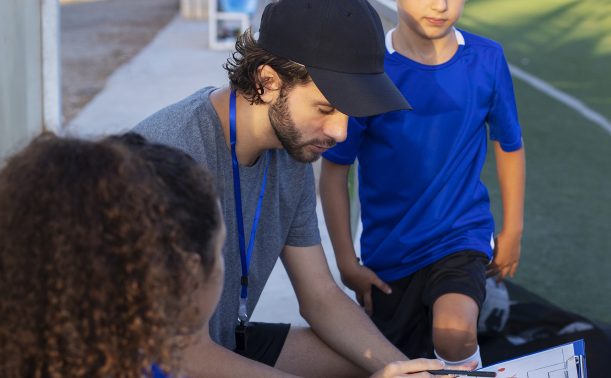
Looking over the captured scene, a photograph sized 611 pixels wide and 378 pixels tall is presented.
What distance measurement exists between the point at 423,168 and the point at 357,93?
0.79 m

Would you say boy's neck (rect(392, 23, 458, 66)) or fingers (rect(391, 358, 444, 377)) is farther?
boy's neck (rect(392, 23, 458, 66))

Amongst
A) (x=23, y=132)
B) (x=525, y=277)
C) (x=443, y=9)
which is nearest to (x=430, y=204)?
(x=443, y=9)

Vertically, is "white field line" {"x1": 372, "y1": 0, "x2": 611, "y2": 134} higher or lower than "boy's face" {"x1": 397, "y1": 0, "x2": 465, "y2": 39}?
lower

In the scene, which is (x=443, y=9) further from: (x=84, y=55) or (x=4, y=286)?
(x=84, y=55)

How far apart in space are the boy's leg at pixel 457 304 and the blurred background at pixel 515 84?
142 centimetres

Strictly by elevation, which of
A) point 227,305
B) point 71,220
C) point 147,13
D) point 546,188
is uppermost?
point 71,220

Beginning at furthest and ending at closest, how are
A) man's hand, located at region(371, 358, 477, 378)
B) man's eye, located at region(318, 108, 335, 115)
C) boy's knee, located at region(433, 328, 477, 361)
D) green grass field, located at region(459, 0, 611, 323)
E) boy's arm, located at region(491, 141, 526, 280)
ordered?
green grass field, located at region(459, 0, 611, 323)
boy's arm, located at region(491, 141, 526, 280)
boy's knee, located at region(433, 328, 477, 361)
man's eye, located at region(318, 108, 335, 115)
man's hand, located at region(371, 358, 477, 378)

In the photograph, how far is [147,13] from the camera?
1505 centimetres

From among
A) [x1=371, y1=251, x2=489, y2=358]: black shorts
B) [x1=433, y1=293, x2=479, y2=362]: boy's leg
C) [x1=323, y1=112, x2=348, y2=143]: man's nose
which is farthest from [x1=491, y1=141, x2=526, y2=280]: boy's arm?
[x1=323, y1=112, x2=348, y2=143]: man's nose

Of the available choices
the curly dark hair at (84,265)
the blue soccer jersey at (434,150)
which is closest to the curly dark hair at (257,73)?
the blue soccer jersey at (434,150)

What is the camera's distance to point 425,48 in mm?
3260

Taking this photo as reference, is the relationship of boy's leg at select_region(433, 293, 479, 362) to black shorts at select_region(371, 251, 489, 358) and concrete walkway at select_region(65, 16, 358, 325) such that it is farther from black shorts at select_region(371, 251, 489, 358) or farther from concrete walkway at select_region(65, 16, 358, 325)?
Answer: concrete walkway at select_region(65, 16, 358, 325)

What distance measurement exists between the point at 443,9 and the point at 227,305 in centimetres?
125

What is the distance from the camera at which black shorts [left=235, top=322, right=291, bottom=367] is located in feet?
8.96
